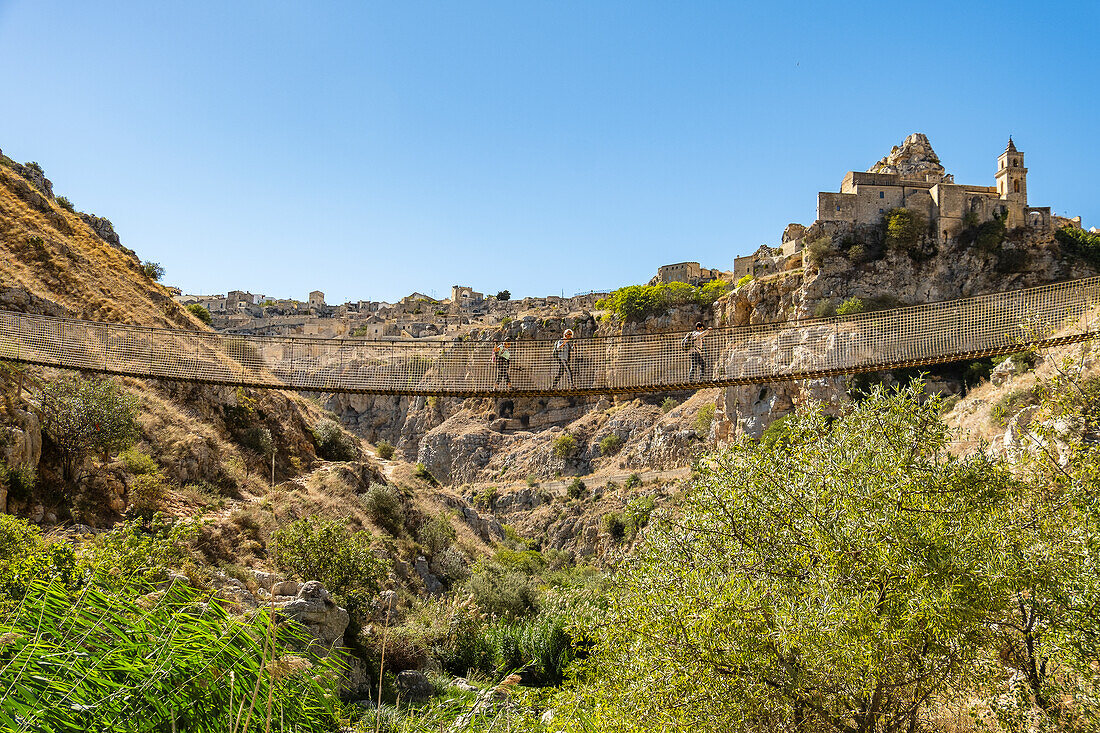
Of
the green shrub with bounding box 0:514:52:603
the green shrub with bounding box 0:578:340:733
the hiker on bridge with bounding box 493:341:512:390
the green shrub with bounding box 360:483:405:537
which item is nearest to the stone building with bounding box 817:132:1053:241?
the green shrub with bounding box 360:483:405:537

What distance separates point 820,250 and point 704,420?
882 centimetres

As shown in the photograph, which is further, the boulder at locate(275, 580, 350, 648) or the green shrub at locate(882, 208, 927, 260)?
the green shrub at locate(882, 208, 927, 260)

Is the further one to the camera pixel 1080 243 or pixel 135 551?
pixel 1080 243

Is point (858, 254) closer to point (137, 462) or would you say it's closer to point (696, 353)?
point (696, 353)

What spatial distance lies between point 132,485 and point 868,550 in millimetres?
8815

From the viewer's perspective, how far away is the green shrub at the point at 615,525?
28.7 m

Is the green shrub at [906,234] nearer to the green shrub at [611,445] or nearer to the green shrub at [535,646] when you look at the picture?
the green shrub at [611,445]

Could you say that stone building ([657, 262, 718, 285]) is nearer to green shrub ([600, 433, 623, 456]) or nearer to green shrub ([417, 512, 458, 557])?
green shrub ([600, 433, 623, 456])

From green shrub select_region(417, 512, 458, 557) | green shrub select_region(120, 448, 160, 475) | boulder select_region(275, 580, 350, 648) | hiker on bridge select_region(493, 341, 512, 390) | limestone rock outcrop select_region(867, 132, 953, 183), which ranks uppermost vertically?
limestone rock outcrop select_region(867, 132, 953, 183)

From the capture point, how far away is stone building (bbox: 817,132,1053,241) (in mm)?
31000

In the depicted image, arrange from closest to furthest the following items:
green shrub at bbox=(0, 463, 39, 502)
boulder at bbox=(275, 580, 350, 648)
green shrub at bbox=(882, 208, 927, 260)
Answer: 1. green shrub at bbox=(0, 463, 39, 502)
2. boulder at bbox=(275, 580, 350, 648)
3. green shrub at bbox=(882, 208, 927, 260)

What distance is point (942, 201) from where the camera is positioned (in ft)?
104

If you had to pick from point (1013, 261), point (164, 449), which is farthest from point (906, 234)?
point (164, 449)

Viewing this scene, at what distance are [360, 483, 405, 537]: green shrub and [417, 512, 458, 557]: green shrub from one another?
2.08ft
